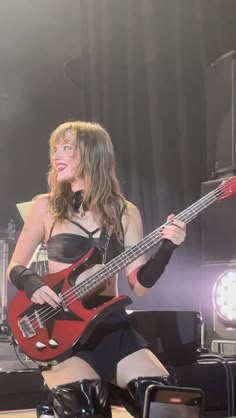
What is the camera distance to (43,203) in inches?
73.7

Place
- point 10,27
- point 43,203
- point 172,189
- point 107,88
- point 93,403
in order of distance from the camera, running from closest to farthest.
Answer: point 93,403 → point 43,203 → point 172,189 → point 107,88 → point 10,27

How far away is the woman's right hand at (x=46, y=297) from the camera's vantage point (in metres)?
1.69

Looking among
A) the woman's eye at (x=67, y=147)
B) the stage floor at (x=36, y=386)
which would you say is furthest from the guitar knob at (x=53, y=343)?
the stage floor at (x=36, y=386)

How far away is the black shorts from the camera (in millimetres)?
1693

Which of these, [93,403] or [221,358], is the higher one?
[93,403]

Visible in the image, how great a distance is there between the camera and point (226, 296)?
9.93 ft

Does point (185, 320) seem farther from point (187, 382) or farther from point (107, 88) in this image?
point (107, 88)

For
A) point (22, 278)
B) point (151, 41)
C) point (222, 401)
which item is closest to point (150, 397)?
point (22, 278)

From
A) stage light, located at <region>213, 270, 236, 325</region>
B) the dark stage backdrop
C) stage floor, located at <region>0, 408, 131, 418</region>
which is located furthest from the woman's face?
the dark stage backdrop

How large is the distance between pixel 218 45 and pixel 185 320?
6.30 feet

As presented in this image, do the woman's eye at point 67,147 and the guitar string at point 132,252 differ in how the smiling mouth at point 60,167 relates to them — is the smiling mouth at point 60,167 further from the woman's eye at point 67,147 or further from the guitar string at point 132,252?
the guitar string at point 132,252

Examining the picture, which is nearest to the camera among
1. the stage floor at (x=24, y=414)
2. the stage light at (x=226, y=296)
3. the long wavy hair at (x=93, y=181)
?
the long wavy hair at (x=93, y=181)

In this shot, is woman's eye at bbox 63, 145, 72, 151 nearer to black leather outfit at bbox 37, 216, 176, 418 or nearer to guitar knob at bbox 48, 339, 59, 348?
black leather outfit at bbox 37, 216, 176, 418

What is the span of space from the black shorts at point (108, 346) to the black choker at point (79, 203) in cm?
32
